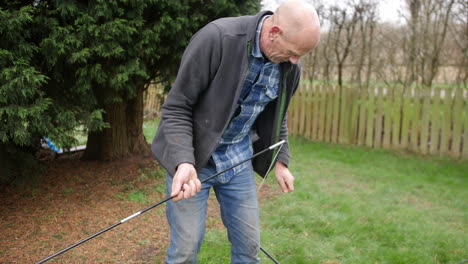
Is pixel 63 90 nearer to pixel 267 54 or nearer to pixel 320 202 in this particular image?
pixel 267 54

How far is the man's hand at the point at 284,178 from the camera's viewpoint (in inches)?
104

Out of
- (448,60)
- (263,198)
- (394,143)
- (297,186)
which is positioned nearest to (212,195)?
(263,198)

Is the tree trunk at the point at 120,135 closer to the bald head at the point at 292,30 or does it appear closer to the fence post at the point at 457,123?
the bald head at the point at 292,30

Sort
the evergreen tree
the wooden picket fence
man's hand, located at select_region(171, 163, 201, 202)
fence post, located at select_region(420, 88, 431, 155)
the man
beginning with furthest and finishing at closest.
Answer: fence post, located at select_region(420, 88, 431, 155) → the wooden picket fence → the evergreen tree → the man → man's hand, located at select_region(171, 163, 201, 202)

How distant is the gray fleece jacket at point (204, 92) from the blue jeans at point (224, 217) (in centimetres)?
20

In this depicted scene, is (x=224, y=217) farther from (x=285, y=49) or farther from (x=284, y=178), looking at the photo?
(x=285, y=49)

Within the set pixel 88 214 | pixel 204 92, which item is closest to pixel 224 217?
pixel 204 92

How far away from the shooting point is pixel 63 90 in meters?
3.96

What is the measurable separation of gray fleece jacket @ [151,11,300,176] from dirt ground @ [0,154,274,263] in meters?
1.60

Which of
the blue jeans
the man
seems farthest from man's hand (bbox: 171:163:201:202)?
the blue jeans

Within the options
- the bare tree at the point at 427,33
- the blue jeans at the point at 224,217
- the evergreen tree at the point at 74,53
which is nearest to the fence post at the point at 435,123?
the bare tree at the point at 427,33

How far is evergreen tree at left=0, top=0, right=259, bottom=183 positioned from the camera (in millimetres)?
3213

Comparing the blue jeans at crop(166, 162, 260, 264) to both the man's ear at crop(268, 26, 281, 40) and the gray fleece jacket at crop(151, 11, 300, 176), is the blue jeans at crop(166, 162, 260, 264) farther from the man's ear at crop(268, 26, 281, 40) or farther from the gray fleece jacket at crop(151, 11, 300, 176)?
the man's ear at crop(268, 26, 281, 40)

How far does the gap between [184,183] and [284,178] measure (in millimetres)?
915
